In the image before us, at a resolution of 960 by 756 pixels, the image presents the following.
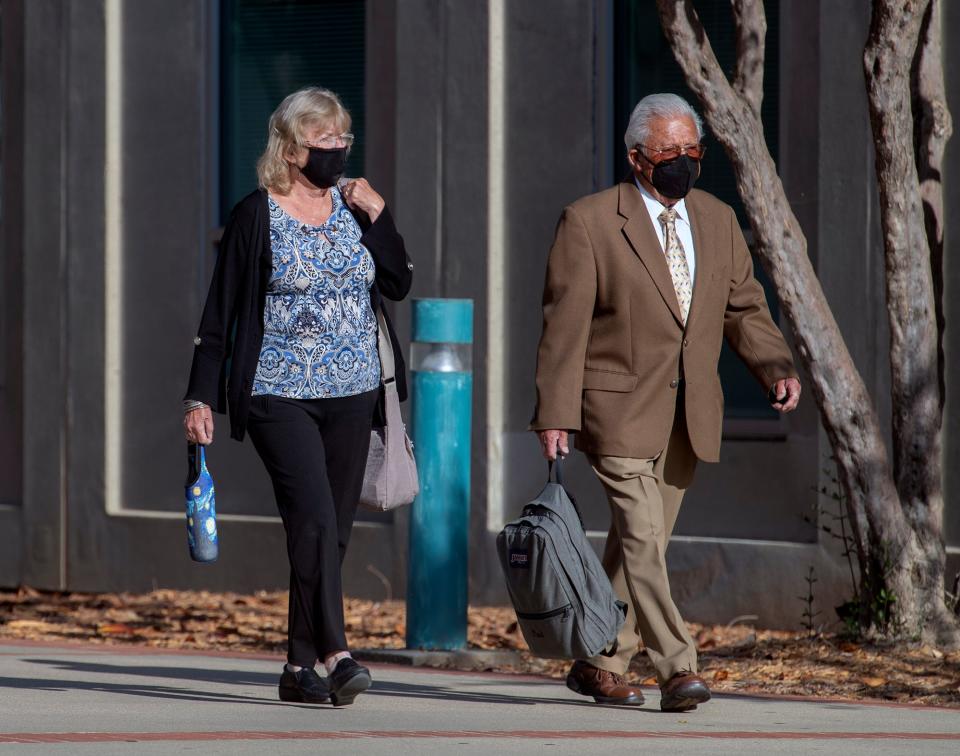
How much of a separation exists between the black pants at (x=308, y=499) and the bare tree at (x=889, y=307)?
8.40 feet

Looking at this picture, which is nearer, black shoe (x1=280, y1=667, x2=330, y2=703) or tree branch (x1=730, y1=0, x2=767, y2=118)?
black shoe (x1=280, y1=667, x2=330, y2=703)

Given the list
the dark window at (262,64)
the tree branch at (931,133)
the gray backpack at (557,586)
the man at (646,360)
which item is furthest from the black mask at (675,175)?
the dark window at (262,64)

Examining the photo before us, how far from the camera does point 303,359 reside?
640 cm

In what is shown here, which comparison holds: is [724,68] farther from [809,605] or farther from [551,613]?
[551,613]

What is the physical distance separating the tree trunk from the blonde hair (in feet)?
9.44

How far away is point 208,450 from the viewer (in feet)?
39.1

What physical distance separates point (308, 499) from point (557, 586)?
0.86m

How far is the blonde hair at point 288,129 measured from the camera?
6.48m

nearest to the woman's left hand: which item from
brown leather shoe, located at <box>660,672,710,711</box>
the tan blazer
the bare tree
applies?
the tan blazer

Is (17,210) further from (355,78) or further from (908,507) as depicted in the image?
(908,507)

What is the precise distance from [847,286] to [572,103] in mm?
1944

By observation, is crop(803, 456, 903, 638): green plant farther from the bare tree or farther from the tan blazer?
the tan blazer

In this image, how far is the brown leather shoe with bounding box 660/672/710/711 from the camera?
248 inches

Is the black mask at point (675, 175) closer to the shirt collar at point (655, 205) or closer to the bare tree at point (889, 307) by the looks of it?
the shirt collar at point (655, 205)
